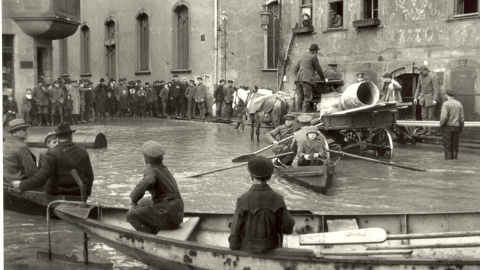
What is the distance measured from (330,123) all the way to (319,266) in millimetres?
9815

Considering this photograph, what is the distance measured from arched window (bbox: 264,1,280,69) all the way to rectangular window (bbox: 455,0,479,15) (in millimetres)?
9902

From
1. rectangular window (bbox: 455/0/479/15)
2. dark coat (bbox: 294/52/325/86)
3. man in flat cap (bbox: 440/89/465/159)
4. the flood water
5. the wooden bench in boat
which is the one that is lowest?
the flood water

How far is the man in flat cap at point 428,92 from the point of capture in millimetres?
20938

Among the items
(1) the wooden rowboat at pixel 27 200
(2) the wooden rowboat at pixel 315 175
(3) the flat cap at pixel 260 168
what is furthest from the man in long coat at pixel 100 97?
(3) the flat cap at pixel 260 168

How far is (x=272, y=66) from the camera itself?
102ft

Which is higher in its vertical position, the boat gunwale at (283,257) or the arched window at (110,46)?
the arched window at (110,46)

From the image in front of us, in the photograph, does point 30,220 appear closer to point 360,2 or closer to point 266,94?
point 266,94

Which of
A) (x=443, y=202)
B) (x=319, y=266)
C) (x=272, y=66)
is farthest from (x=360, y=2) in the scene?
(x=319, y=266)

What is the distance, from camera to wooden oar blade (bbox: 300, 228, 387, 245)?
668cm

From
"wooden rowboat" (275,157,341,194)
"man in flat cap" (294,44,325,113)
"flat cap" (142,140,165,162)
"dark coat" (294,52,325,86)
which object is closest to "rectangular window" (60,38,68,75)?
"man in flat cap" (294,44,325,113)

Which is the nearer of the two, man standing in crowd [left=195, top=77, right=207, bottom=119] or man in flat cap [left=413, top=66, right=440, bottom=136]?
man in flat cap [left=413, top=66, right=440, bottom=136]

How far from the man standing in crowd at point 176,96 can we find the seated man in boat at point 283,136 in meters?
18.1

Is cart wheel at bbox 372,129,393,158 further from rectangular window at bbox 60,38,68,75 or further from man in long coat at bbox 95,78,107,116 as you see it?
rectangular window at bbox 60,38,68,75

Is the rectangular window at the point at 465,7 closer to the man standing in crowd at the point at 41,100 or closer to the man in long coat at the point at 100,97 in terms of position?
the man standing in crowd at the point at 41,100
